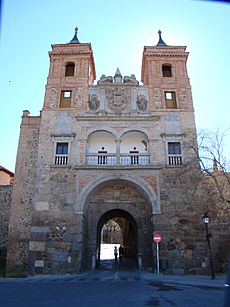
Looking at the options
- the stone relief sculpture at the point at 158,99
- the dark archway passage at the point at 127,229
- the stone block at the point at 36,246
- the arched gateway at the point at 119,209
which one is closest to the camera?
the stone block at the point at 36,246

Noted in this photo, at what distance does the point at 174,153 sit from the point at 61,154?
23.4 ft

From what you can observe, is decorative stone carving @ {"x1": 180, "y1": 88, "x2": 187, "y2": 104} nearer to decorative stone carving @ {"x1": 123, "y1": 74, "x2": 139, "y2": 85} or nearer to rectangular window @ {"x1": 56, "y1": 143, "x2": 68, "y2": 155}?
decorative stone carving @ {"x1": 123, "y1": 74, "x2": 139, "y2": 85}

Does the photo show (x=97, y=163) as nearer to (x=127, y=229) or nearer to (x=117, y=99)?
(x=117, y=99)

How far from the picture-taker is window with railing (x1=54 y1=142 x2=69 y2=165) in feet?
57.8

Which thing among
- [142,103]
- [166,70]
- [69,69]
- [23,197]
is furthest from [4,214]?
[166,70]

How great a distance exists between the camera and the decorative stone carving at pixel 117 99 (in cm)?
1897

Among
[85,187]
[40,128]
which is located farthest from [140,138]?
[40,128]

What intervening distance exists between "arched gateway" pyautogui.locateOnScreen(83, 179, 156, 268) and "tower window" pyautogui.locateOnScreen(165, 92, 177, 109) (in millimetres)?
6248

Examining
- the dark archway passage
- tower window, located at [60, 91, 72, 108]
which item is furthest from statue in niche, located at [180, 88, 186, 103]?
the dark archway passage

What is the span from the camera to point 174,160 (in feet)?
57.4

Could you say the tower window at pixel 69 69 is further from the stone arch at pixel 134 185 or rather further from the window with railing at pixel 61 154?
the stone arch at pixel 134 185

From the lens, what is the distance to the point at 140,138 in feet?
64.1

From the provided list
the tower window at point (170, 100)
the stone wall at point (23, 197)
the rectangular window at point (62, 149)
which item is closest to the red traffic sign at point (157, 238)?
the rectangular window at point (62, 149)

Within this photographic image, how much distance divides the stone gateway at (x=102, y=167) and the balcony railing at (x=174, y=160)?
0.06 meters
